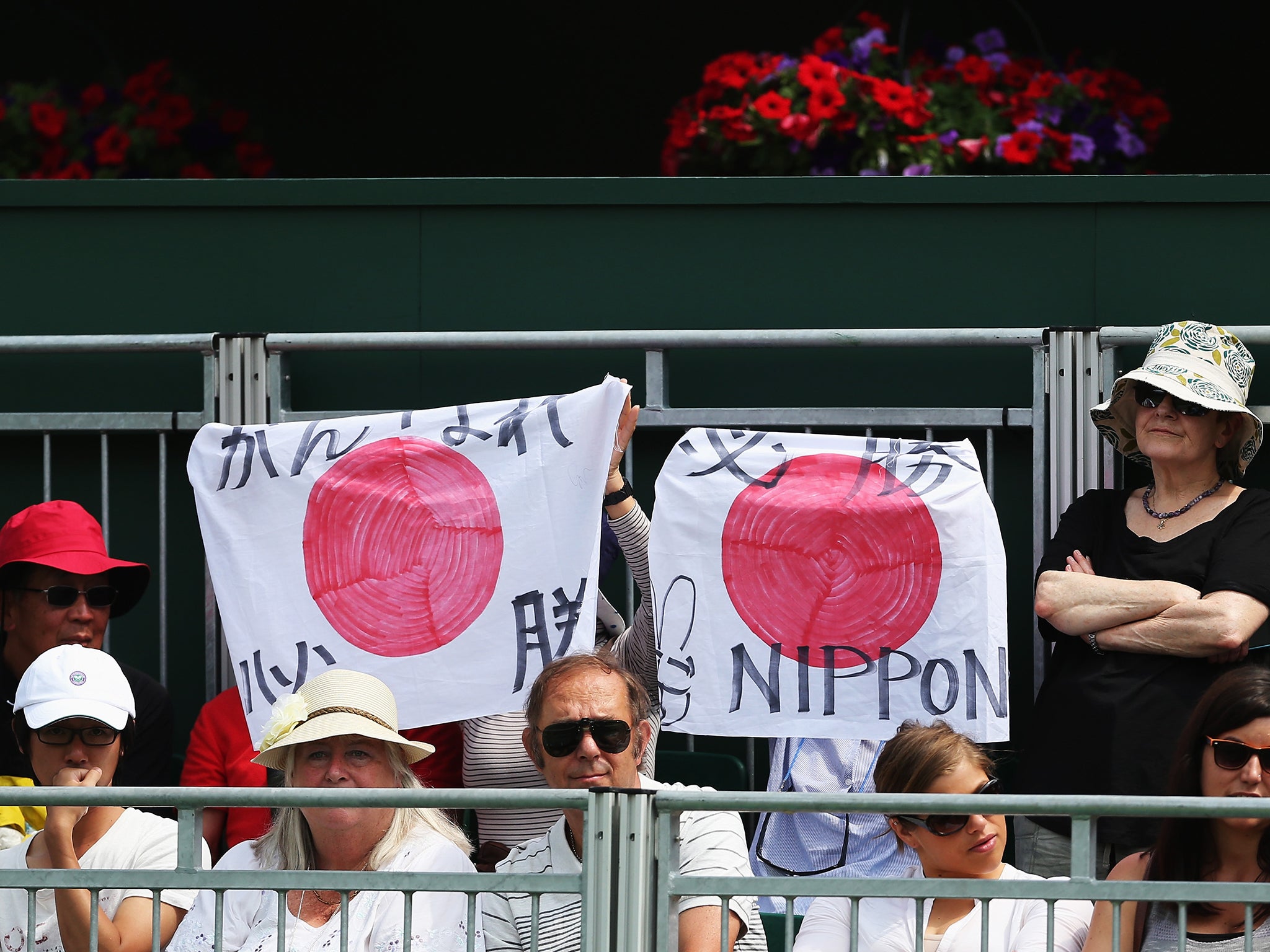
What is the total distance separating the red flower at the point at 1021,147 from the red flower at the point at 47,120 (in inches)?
163

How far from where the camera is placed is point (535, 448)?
16.8 ft

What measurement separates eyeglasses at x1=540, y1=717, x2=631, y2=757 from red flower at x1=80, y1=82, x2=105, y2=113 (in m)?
5.13

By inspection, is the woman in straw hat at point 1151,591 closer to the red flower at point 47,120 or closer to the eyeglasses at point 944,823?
the eyeglasses at point 944,823

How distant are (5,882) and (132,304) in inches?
127

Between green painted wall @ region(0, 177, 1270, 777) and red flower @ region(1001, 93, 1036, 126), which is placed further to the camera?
red flower @ region(1001, 93, 1036, 126)

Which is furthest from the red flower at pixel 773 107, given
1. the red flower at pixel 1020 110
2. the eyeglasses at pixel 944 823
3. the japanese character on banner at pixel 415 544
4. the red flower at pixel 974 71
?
the eyeglasses at pixel 944 823

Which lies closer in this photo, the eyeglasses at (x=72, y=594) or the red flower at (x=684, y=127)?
the eyeglasses at (x=72, y=594)

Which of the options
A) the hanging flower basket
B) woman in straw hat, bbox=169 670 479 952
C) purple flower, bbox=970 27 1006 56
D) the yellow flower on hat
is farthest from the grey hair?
purple flower, bbox=970 27 1006 56

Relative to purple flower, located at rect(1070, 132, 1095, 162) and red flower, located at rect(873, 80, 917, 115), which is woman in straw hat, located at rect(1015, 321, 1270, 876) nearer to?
red flower, located at rect(873, 80, 917, 115)

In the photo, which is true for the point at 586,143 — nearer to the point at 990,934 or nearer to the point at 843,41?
the point at 843,41

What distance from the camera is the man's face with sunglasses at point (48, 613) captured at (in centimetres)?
520

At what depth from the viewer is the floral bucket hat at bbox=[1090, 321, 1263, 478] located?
15.7 feet

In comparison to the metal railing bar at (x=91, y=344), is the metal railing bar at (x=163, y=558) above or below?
below

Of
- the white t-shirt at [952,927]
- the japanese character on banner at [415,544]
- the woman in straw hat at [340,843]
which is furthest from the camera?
the japanese character on banner at [415,544]
